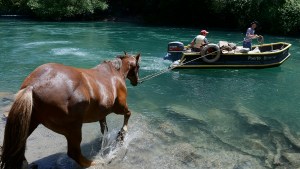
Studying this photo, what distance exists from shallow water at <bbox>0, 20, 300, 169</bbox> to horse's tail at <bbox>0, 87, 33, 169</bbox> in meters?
1.18

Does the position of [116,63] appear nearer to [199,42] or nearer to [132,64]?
[132,64]

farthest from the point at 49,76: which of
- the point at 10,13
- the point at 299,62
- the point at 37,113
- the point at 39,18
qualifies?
the point at 10,13

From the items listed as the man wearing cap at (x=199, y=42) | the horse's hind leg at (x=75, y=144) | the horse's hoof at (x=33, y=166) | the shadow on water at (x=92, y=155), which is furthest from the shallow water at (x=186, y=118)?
the man wearing cap at (x=199, y=42)

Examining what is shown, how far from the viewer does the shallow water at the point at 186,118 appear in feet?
21.2

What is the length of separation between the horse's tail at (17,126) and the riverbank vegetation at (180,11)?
997 inches

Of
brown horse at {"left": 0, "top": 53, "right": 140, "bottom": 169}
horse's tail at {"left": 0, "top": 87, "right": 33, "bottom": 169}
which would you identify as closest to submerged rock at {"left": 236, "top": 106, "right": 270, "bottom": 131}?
brown horse at {"left": 0, "top": 53, "right": 140, "bottom": 169}

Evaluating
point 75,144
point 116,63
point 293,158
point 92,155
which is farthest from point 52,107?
point 293,158

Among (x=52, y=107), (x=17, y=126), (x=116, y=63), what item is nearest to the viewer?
(x=17, y=126)

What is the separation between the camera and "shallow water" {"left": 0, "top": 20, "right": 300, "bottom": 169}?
647 centimetres

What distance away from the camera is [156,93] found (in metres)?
11.6

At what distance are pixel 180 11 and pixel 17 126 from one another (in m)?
32.0

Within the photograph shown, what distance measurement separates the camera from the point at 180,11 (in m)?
35.2

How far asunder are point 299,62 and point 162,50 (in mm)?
6850

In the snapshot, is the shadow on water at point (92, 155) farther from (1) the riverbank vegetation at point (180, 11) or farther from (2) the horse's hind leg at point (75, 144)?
(1) the riverbank vegetation at point (180, 11)
